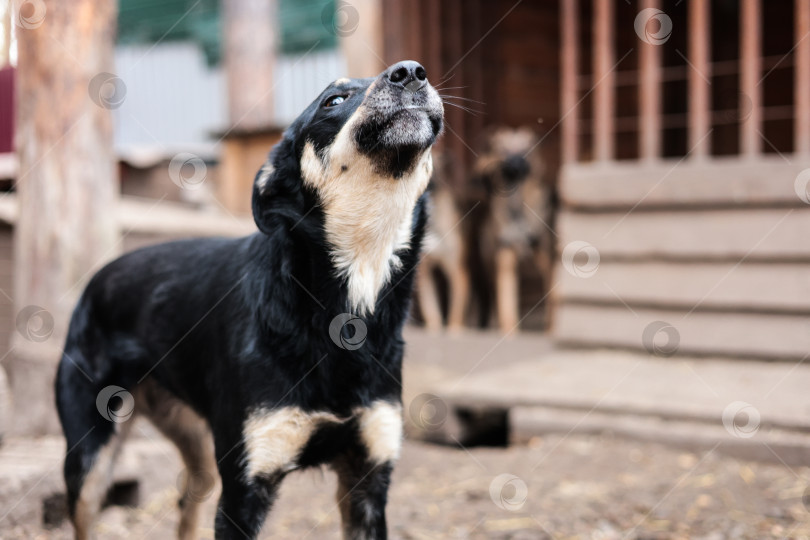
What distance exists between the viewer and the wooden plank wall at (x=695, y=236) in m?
4.84

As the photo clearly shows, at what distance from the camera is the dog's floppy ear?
2.36 meters

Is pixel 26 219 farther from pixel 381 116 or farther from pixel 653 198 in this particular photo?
pixel 653 198

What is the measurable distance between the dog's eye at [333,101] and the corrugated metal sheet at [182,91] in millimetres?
12125

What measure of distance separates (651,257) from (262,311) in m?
3.66

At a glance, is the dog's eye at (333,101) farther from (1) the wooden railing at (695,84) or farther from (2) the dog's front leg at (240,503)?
(1) the wooden railing at (695,84)

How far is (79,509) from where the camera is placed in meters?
2.80

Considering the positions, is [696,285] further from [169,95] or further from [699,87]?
[169,95]

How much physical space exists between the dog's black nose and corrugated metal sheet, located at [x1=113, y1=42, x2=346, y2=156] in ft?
40.3

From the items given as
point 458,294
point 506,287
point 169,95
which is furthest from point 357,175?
point 169,95

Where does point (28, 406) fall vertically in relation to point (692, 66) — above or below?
below

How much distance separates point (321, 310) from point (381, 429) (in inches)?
15.6

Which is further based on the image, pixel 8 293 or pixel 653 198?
pixel 653 198

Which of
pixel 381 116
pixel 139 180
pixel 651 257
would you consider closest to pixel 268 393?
pixel 381 116

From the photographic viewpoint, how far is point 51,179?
12.4ft
